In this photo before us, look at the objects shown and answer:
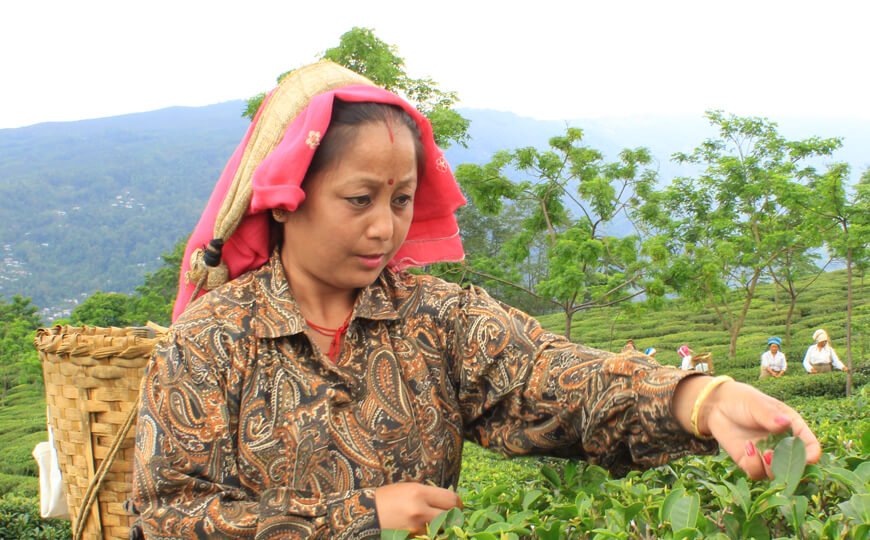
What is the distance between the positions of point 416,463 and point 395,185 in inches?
23.4

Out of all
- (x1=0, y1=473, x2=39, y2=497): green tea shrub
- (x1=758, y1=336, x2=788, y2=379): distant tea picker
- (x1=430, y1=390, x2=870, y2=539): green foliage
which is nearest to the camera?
(x1=430, y1=390, x2=870, y2=539): green foliage

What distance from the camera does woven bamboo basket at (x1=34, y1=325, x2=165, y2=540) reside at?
5.75 ft

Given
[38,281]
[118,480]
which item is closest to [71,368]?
[118,480]

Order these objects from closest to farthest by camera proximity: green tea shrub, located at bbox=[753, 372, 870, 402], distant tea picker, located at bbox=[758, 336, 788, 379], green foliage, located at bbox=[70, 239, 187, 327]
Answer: green tea shrub, located at bbox=[753, 372, 870, 402] < distant tea picker, located at bbox=[758, 336, 788, 379] < green foliage, located at bbox=[70, 239, 187, 327]

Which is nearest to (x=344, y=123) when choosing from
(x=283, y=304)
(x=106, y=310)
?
(x=283, y=304)

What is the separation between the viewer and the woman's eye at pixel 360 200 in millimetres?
1394

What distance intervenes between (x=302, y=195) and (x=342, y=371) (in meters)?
0.37

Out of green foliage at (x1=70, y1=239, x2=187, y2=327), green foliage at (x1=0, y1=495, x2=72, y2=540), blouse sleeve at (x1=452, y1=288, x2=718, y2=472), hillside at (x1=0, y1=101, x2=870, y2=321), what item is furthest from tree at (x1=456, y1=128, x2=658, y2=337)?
hillside at (x1=0, y1=101, x2=870, y2=321)

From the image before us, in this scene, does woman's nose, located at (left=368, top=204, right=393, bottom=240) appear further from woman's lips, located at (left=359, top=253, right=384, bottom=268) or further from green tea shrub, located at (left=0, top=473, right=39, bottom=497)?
green tea shrub, located at (left=0, top=473, right=39, bottom=497)

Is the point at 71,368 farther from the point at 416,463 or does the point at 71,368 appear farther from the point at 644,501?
the point at 644,501

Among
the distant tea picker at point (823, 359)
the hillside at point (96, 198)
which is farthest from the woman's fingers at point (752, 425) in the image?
the hillside at point (96, 198)

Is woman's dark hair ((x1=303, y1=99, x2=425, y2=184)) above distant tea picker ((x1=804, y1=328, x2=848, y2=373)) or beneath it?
above

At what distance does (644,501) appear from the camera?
1026mm

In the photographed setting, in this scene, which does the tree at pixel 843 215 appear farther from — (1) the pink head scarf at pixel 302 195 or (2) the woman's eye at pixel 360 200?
(2) the woman's eye at pixel 360 200
